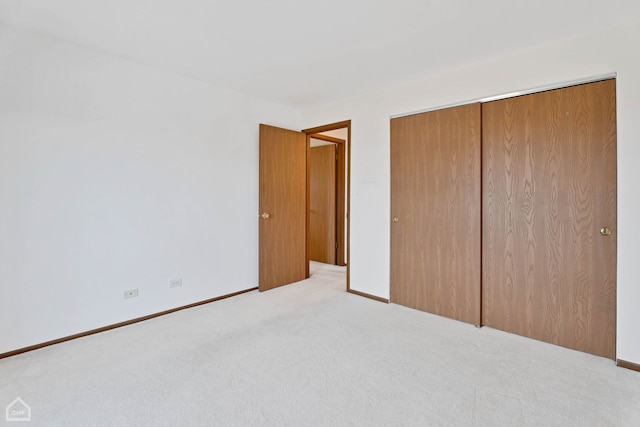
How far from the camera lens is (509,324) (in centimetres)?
273

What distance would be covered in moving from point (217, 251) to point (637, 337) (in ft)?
11.9

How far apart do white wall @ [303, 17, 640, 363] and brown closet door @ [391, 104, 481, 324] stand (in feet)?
0.47

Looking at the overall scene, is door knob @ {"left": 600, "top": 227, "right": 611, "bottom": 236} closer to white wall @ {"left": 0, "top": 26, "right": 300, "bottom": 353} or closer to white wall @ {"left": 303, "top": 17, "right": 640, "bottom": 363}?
white wall @ {"left": 303, "top": 17, "right": 640, "bottom": 363}

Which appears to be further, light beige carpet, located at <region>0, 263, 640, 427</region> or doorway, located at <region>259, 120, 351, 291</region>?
doorway, located at <region>259, 120, 351, 291</region>

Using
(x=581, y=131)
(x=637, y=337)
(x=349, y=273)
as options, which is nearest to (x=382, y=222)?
(x=349, y=273)

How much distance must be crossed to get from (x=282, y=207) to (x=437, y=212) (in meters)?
1.93

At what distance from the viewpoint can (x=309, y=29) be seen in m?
2.32

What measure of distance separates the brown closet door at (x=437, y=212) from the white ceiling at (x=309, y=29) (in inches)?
23.5

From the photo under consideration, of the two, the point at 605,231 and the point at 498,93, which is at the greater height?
the point at 498,93

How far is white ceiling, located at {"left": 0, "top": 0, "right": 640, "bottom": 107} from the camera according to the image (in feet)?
6.66

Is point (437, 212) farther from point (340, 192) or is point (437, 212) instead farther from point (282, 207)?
point (340, 192)

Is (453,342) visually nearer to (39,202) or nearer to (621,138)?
→ (621,138)

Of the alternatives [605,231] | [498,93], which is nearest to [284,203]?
[498,93]

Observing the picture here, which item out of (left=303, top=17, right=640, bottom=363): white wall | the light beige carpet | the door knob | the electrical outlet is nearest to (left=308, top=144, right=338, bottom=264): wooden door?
(left=303, top=17, right=640, bottom=363): white wall
